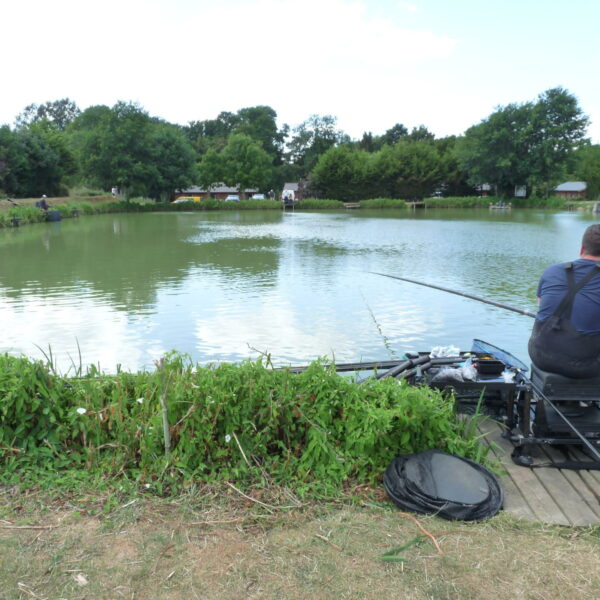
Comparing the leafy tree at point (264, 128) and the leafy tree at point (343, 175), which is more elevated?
the leafy tree at point (264, 128)

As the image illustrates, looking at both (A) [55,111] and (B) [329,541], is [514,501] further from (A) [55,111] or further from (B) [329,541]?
(A) [55,111]

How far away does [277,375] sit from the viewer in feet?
10.4

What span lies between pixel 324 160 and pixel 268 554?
72.5m

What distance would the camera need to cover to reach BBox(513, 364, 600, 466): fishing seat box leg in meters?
3.15

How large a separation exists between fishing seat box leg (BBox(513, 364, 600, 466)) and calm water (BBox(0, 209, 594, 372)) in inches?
149

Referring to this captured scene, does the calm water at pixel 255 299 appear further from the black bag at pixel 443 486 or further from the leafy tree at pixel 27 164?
the leafy tree at pixel 27 164

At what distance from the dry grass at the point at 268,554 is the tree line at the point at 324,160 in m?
43.2

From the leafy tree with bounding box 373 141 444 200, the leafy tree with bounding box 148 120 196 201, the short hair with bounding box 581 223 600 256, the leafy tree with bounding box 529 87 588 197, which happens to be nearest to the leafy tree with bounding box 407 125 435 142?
the leafy tree with bounding box 373 141 444 200

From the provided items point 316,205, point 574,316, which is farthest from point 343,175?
point 574,316

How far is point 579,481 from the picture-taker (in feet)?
9.61

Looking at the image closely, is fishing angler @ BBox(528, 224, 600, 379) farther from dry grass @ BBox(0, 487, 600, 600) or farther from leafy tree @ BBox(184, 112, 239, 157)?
leafy tree @ BBox(184, 112, 239, 157)

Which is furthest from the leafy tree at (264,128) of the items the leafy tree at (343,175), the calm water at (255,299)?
the calm water at (255,299)

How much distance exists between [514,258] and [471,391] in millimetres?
14368

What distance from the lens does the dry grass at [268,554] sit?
2115mm
